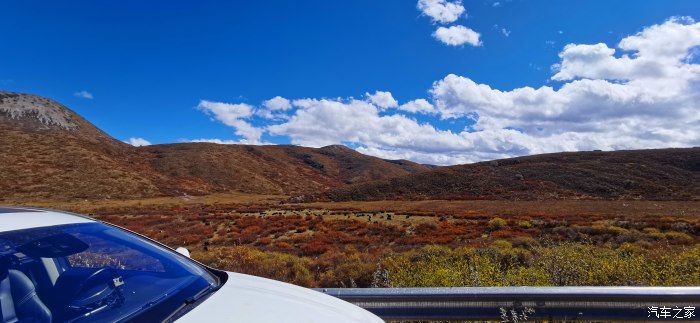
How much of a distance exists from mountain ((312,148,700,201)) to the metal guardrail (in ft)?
192

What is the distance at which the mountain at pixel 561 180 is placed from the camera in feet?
197

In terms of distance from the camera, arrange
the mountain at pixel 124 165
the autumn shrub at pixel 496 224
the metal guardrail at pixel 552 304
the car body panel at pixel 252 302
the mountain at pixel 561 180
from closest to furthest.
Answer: the car body panel at pixel 252 302, the metal guardrail at pixel 552 304, the autumn shrub at pixel 496 224, the mountain at pixel 561 180, the mountain at pixel 124 165

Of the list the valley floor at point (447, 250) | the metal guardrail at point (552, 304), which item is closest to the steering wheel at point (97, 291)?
the metal guardrail at point (552, 304)

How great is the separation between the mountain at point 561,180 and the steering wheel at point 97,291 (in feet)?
200

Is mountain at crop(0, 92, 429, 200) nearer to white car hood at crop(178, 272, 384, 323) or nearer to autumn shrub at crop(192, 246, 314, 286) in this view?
autumn shrub at crop(192, 246, 314, 286)

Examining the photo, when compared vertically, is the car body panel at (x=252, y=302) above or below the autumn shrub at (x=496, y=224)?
above

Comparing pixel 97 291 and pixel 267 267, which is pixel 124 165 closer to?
pixel 267 267

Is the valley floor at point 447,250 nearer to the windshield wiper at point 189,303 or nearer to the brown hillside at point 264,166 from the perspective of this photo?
the windshield wiper at point 189,303

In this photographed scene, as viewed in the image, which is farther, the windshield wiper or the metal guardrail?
the metal guardrail

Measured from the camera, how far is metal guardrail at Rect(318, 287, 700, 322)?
13.0 feet

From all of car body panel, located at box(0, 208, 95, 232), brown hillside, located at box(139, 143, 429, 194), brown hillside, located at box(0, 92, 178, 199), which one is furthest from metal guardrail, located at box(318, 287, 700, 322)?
brown hillside, located at box(139, 143, 429, 194)

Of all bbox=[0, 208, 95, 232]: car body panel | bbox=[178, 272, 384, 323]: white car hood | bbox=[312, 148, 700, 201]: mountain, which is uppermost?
bbox=[312, 148, 700, 201]: mountain

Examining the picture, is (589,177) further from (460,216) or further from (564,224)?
(564,224)

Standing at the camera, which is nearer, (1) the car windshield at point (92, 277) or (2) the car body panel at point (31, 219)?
(1) the car windshield at point (92, 277)
